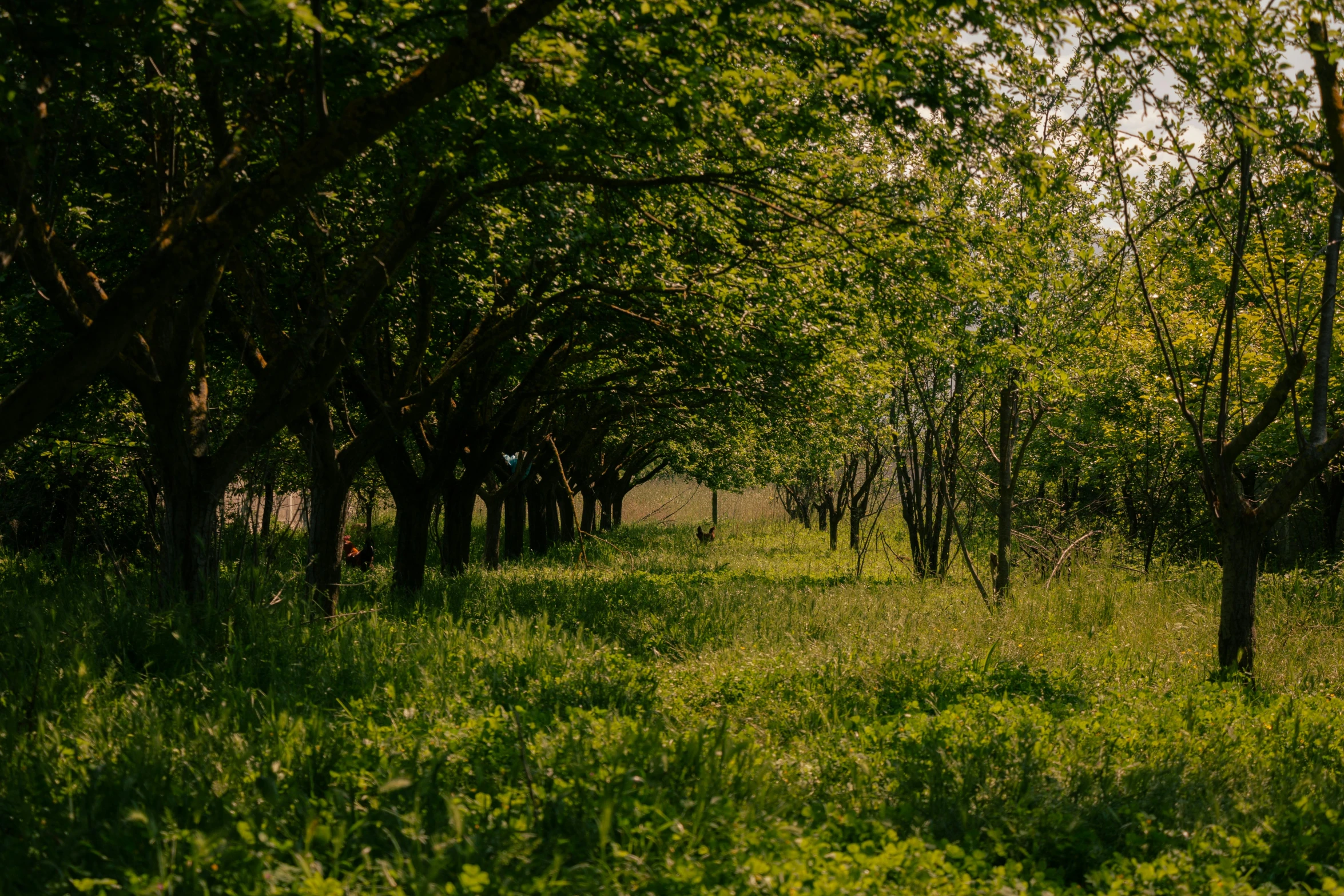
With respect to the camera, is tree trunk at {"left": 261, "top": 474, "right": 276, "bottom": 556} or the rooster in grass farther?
the rooster in grass

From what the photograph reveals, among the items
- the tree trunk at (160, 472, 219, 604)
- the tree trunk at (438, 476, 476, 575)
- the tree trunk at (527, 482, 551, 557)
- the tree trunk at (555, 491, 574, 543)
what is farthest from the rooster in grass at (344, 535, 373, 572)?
the tree trunk at (160, 472, 219, 604)

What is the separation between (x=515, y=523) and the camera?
21578mm

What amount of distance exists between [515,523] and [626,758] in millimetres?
17404

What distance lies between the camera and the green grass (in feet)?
11.5

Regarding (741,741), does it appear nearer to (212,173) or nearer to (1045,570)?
(212,173)

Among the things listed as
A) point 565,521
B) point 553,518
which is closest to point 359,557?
point 565,521

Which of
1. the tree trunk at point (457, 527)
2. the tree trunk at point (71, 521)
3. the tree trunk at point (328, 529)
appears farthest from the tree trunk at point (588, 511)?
the tree trunk at point (328, 529)

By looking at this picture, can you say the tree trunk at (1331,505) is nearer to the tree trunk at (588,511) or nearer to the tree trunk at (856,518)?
the tree trunk at (856,518)

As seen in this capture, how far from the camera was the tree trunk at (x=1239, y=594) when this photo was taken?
22.8 feet

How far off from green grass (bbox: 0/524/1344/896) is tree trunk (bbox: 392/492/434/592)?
304 cm

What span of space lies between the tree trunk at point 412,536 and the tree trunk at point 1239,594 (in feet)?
28.5

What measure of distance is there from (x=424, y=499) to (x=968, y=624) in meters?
6.75

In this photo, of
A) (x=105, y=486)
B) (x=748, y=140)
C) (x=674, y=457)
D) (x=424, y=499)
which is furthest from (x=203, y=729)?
(x=674, y=457)

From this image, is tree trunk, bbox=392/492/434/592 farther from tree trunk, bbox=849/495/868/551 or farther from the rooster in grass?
tree trunk, bbox=849/495/868/551
